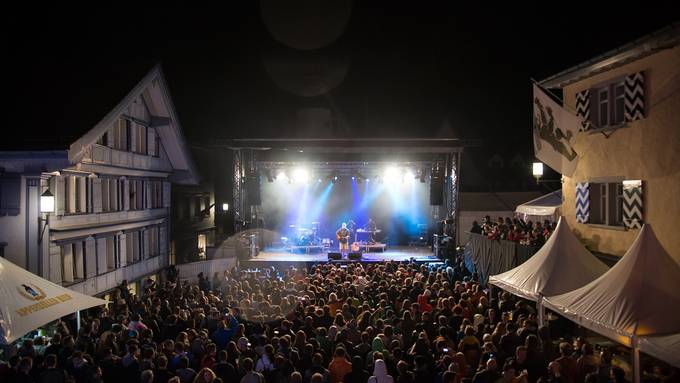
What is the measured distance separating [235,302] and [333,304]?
2135 millimetres

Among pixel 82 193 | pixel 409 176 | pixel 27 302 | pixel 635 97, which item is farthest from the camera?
pixel 409 176

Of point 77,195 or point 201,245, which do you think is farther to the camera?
point 201,245

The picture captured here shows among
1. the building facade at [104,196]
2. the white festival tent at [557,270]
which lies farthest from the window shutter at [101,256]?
the white festival tent at [557,270]

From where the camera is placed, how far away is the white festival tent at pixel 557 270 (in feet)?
35.5

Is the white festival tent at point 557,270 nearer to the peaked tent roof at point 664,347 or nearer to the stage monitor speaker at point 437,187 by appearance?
the peaked tent roof at point 664,347

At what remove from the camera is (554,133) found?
13742mm

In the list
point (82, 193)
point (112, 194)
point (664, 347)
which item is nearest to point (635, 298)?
point (664, 347)

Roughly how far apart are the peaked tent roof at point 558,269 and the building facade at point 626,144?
7.23 ft

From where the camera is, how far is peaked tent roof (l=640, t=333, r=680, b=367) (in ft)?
23.0

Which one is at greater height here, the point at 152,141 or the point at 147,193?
the point at 152,141

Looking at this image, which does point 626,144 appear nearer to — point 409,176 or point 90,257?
point 90,257

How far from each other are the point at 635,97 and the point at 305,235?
63.6ft

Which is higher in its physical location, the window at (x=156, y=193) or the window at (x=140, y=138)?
the window at (x=140, y=138)

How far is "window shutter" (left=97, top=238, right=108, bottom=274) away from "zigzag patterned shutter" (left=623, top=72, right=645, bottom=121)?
1589cm
